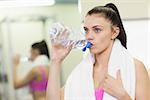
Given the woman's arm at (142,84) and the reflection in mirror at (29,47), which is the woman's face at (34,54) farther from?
the woman's arm at (142,84)

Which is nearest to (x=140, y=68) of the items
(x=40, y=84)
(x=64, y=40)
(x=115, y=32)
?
(x=115, y=32)

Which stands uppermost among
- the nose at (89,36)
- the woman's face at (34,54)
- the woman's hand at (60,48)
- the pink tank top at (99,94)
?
→ the nose at (89,36)

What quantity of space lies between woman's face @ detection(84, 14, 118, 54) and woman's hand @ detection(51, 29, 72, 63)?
0.08 metres

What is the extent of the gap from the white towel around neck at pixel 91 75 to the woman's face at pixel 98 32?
0.03 meters

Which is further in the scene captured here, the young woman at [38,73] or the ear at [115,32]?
the young woman at [38,73]

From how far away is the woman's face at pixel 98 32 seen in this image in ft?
2.72

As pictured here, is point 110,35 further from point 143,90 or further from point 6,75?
point 6,75

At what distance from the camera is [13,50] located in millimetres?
1089

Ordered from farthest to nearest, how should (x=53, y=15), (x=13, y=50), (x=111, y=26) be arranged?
(x=13, y=50)
(x=53, y=15)
(x=111, y=26)

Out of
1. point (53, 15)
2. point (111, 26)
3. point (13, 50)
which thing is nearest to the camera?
point (111, 26)

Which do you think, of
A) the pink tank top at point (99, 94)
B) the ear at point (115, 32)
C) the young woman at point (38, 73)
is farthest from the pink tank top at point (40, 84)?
the ear at point (115, 32)

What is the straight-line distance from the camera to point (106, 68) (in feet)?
2.82

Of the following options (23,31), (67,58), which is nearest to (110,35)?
(67,58)

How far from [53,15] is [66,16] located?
0.30 ft
